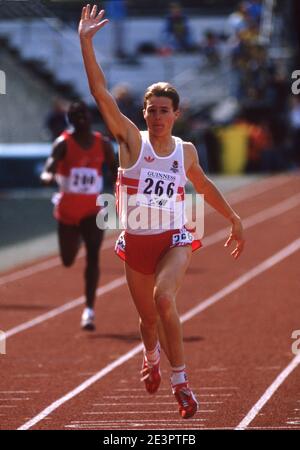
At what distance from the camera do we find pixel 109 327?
1312cm

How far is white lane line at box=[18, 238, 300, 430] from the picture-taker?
29.4ft

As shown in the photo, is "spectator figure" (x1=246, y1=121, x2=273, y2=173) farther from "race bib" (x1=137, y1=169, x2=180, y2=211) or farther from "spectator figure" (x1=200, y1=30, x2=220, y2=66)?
"race bib" (x1=137, y1=169, x2=180, y2=211)

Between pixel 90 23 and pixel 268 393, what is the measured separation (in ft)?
10.3

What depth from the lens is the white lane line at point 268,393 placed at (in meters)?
8.38

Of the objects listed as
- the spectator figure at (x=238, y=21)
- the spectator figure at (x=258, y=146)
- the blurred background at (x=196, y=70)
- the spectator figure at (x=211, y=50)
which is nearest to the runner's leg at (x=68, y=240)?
the blurred background at (x=196, y=70)

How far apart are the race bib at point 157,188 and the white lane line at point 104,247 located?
805cm

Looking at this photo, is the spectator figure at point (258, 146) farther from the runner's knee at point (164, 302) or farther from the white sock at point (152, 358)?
the runner's knee at point (164, 302)

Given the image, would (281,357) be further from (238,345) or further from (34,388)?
(34,388)

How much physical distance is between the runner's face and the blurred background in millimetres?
21127

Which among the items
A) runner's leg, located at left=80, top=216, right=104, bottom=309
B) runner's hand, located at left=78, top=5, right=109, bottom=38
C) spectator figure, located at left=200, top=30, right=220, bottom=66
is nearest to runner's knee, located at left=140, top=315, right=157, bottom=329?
runner's hand, located at left=78, top=5, right=109, bottom=38

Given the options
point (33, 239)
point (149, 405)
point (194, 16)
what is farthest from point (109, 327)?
point (194, 16)

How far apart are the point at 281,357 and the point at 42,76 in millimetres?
22578

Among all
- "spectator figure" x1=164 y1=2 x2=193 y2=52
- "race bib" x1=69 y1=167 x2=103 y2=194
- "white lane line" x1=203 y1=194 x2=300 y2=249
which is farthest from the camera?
"spectator figure" x1=164 y1=2 x2=193 y2=52

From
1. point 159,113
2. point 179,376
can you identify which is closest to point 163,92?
point 159,113
